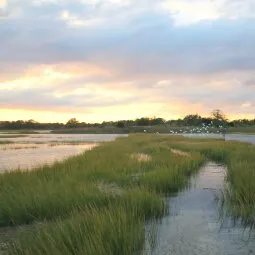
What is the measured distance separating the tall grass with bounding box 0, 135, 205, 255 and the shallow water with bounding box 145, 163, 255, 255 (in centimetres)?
46

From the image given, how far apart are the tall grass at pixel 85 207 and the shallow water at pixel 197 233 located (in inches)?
18.3

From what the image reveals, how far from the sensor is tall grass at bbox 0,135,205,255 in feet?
23.9

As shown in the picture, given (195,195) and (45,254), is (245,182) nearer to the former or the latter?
(195,195)

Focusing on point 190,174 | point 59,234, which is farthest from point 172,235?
point 190,174

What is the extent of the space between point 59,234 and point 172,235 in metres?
2.94

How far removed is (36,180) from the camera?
1491cm

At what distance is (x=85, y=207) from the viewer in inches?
389

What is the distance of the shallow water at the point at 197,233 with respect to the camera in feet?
27.8

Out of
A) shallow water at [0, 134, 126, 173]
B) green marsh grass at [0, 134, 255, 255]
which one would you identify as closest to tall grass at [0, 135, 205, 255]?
green marsh grass at [0, 134, 255, 255]

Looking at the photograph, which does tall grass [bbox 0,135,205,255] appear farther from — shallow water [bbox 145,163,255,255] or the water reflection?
the water reflection

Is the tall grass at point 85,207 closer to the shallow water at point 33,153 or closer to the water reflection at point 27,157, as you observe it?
the shallow water at point 33,153

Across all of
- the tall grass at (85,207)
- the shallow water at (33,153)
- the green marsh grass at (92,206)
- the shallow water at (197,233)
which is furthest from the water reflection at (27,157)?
the shallow water at (197,233)

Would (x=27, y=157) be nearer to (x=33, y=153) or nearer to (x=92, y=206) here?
(x=33, y=153)

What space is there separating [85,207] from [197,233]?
2615mm
